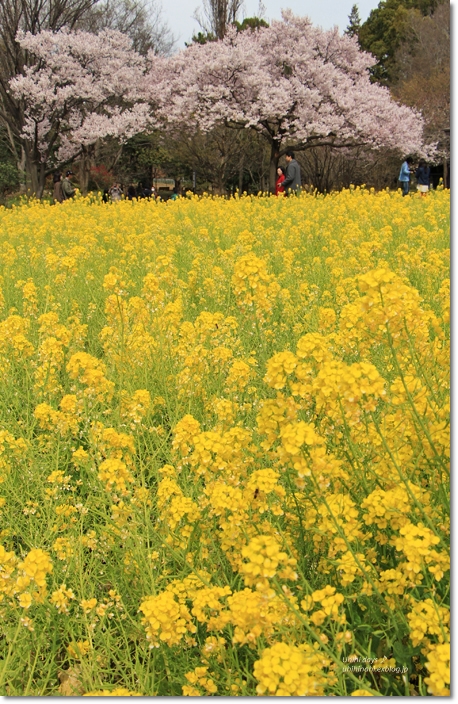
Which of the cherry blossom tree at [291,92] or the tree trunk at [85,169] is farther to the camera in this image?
the tree trunk at [85,169]

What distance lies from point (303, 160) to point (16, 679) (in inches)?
935

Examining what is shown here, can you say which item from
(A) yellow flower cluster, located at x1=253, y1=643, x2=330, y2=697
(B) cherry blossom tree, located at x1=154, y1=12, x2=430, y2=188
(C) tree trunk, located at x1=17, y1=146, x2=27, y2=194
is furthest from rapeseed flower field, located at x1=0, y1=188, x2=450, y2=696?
(C) tree trunk, located at x1=17, y1=146, x2=27, y2=194

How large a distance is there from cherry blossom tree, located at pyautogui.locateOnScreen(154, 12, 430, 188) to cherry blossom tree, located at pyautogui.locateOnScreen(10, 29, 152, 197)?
2.62 metres

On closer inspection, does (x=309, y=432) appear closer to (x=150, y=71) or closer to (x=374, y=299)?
(x=374, y=299)

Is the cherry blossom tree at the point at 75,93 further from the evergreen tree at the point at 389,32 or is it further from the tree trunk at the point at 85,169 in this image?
the evergreen tree at the point at 389,32

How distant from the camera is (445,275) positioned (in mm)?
4785

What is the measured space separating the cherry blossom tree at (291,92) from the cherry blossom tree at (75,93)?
103 inches

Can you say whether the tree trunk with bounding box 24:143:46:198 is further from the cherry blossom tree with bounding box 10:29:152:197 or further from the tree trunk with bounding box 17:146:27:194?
the tree trunk with bounding box 17:146:27:194

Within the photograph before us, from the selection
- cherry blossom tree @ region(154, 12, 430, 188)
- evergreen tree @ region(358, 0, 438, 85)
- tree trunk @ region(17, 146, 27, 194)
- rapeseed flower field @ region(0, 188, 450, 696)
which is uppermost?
evergreen tree @ region(358, 0, 438, 85)

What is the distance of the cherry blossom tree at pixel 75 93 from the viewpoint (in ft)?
70.7

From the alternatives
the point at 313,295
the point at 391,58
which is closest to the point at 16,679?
the point at 313,295

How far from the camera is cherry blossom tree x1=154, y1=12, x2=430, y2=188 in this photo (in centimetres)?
2003

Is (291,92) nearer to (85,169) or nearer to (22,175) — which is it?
(22,175)

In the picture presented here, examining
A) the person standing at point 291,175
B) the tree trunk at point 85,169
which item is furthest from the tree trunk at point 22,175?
the person standing at point 291,175
